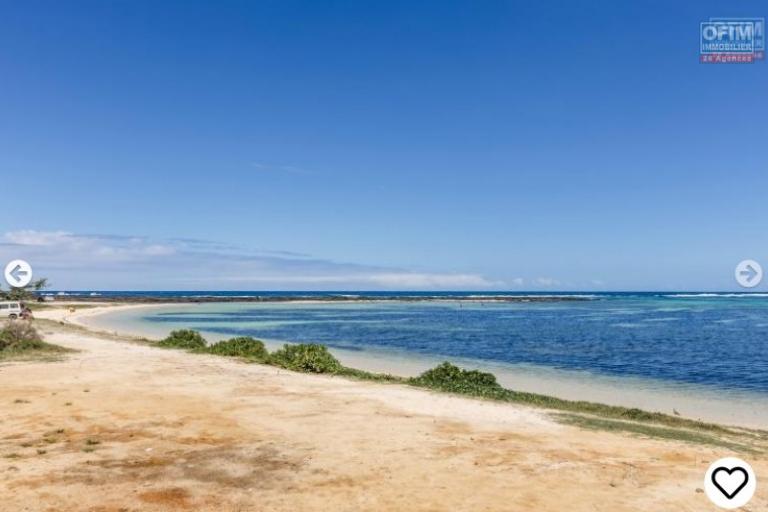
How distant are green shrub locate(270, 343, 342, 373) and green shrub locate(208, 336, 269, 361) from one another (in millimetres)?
2914

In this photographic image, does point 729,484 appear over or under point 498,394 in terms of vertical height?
over

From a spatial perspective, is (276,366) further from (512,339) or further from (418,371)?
(512,339)

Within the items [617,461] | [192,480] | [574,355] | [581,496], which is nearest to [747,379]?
[574,355]

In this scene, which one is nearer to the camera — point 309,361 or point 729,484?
point 729,484

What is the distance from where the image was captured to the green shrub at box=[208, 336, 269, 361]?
31.4 m

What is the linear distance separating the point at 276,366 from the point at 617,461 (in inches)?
732

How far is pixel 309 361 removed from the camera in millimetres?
26219

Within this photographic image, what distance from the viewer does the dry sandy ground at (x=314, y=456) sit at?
9672 millimetres

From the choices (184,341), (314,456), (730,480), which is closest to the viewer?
(730,480)

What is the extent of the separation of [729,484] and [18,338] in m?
33.0

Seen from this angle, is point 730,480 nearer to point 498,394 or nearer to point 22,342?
point 498,394

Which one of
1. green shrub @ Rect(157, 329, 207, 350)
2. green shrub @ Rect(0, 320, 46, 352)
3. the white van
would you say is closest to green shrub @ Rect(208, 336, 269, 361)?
green shrub @ Rect(157, 329, 207, 350)

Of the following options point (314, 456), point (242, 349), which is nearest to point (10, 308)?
point (242, 349)

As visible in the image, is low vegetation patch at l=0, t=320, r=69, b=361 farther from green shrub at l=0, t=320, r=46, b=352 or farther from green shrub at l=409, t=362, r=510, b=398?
green shrub at l=409, t=362, r=510, b=398
